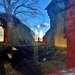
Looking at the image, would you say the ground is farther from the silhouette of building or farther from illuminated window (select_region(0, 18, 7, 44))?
illuminated window (select_region(0, 18, 7, 44))

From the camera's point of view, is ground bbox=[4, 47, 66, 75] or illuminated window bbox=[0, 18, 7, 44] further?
ground bbox=[4, 47, 66, 75]

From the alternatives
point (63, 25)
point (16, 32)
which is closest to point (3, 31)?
point (16, 32)

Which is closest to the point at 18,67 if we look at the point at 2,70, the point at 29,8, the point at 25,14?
the point at 2,70

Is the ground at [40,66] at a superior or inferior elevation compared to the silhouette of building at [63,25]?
inferior

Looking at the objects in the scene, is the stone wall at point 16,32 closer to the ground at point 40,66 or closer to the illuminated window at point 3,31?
the illuminated window at point 3,31

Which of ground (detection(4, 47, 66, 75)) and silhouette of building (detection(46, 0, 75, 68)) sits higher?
silhouette of building (detection(46, 0, 75, 68))

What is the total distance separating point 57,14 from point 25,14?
91 cm

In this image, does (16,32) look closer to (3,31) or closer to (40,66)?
(3,31)

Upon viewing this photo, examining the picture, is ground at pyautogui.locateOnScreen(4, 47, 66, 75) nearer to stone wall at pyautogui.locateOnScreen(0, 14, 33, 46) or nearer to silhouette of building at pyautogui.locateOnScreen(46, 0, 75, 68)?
silhouette of building at pyautogui.locateOnScreen(46, 0, 75, 68)

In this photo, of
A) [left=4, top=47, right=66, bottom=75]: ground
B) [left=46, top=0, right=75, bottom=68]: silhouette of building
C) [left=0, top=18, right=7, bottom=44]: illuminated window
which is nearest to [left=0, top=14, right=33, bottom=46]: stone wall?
[left=0, top=18, right=7, bottom=44]: illuminated window

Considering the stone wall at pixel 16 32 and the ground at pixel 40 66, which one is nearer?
the stone wall at pixel 16 32

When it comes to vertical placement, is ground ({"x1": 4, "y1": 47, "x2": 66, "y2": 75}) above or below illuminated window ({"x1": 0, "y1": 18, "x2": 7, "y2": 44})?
below

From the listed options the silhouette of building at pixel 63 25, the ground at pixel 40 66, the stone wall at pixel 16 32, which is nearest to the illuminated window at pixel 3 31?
the stone wall at pixel 16 32

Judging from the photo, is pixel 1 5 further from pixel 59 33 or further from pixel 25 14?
pixel 59 33
